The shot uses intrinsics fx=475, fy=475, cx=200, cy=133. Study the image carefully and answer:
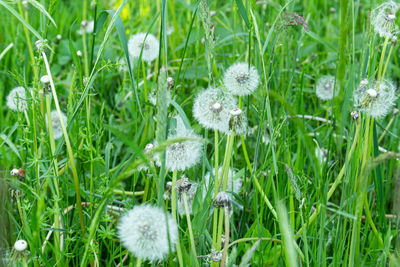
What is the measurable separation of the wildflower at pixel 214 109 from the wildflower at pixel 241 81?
9 cm

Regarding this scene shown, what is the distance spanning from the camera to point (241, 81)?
4.36ft

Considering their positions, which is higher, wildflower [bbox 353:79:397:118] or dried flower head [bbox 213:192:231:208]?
wildflower [bbox 353:79:397:118]

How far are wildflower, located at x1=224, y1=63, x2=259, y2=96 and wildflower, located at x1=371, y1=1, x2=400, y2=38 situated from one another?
0.34m

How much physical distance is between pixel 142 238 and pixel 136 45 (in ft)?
4.30

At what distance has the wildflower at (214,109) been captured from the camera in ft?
3.79

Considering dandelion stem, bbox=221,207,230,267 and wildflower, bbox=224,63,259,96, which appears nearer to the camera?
dandelion stem, bbox=221,207,230,267

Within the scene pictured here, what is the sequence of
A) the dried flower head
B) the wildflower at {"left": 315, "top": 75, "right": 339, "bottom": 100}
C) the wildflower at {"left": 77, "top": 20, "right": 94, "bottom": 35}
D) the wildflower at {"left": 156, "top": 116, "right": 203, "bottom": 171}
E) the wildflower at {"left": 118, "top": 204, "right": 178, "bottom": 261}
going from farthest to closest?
the wildflower at {"left": 77, "top": 20, "right": 94, "bottom": 35}, the wildflower at {"left": 315, "top": 75, "right": 339, "bottom": 100}, the wildflower at {"left": 156, "top": 116, "right": 203, "bottom": 171}, the dried flower head, the wildflower at {"left": 118, "top": 204, "right": 178, "bottom": 261}

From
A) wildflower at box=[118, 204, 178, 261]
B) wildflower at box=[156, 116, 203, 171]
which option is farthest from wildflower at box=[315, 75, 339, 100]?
wildflower at box=[118, 204, 178, 261]

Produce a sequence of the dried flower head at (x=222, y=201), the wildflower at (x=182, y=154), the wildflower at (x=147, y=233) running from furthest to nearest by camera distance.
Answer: the wildflower at (x=182, y=154) < the dried flower head at (x=222, y=201) < the wildflower at (x=147, y=233)

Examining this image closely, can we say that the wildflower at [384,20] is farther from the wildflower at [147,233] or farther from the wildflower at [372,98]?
the wildflower at [147,233]

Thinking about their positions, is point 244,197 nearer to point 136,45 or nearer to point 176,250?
point 176,250

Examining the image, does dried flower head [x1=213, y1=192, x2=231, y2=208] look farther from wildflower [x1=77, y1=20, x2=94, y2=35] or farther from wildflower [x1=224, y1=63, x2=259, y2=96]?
wildflower [x1=77, y1=20, x2=94, y2=35]

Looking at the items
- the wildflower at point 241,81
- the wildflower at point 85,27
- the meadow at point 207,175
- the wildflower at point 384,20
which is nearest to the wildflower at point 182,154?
the meadow at point 207,175

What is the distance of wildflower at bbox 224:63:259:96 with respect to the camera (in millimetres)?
1304
